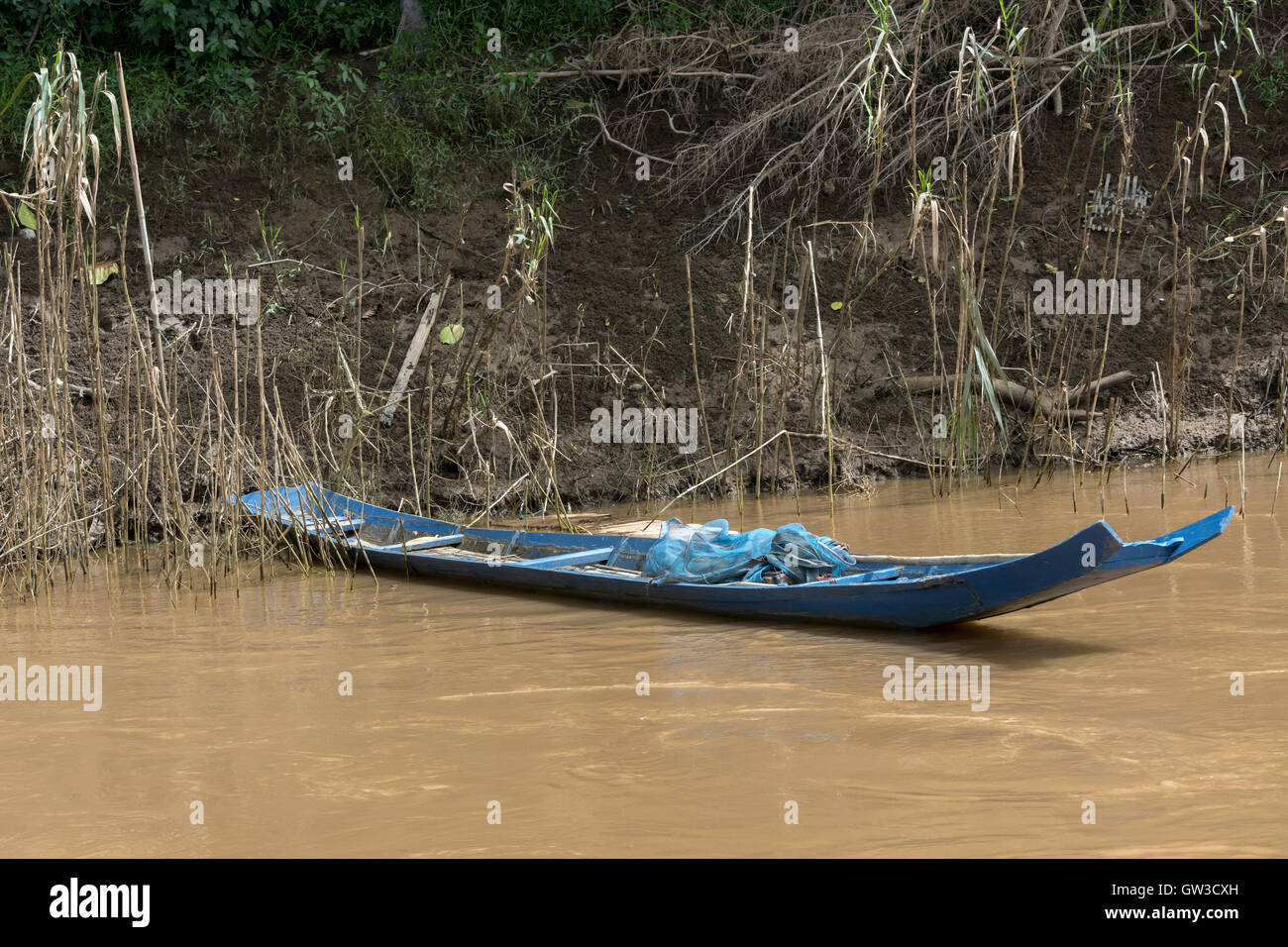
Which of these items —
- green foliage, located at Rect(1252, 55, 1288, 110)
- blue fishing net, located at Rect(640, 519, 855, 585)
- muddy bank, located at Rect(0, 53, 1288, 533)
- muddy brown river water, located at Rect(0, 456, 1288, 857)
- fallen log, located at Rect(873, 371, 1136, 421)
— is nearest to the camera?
muddy brown river water, located at Rect(0, 456, 1288, 857)

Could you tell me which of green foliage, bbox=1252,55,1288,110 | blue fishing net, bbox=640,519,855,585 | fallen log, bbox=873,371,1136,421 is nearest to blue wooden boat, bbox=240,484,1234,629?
blue fishing net, bbox=640,519,855,585

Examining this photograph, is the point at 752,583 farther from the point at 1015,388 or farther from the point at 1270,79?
the point at 1270,79

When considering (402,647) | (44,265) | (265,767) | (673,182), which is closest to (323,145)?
(673,182)

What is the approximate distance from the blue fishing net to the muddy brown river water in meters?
0.21

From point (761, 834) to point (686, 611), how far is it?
7.41ft

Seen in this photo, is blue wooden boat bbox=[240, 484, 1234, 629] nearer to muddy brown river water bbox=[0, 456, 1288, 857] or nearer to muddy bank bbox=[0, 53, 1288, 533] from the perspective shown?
muddy brown river water bbox=[0, 456, 1288, 857]

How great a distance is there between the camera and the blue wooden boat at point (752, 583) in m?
3.80

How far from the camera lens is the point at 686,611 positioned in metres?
5.03

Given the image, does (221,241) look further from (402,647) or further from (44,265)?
(402,647)

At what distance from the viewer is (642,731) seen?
3.57m

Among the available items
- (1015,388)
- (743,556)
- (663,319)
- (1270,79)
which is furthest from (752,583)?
(1270,79)

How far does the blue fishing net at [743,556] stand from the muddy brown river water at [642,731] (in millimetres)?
212

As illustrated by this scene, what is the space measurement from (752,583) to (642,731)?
136cm

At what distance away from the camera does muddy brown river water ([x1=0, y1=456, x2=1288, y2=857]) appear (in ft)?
9.31
